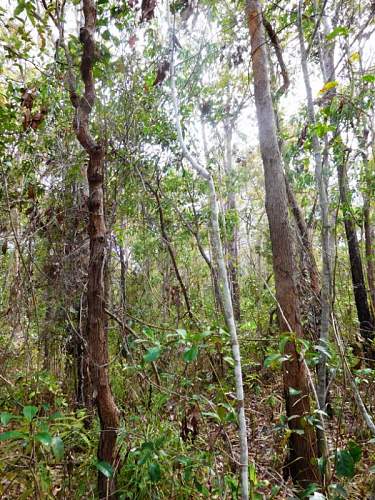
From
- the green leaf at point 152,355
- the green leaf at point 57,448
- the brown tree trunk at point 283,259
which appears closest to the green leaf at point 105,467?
the green leaf at point 57,448

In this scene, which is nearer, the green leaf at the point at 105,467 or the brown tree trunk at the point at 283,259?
the green leaf at the point at 105,467

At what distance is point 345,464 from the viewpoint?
1.51 m

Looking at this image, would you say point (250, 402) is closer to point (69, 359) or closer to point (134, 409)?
point (134, 409)

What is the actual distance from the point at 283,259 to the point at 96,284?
1386mm

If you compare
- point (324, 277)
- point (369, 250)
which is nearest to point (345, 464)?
point (324, 277)

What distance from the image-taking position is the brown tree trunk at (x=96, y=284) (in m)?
1.93

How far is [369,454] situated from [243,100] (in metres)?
3.96

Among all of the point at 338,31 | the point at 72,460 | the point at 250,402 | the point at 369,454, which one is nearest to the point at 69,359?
the point at 72,460

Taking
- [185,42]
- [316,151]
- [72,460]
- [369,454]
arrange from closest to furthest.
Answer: [72,460] → [316,151] → [369,454] → [185,42]

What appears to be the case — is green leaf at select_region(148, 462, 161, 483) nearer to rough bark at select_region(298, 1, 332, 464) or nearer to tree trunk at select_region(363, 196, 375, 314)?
rough bark at select_region(298, 1, 332, 464)

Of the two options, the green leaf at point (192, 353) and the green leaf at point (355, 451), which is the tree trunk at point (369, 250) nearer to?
the green leaf at point (355, 451)

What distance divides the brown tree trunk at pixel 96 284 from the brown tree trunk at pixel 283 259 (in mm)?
1197

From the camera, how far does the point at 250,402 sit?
389 centimetres

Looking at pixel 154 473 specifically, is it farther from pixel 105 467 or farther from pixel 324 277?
pixel 324 277
